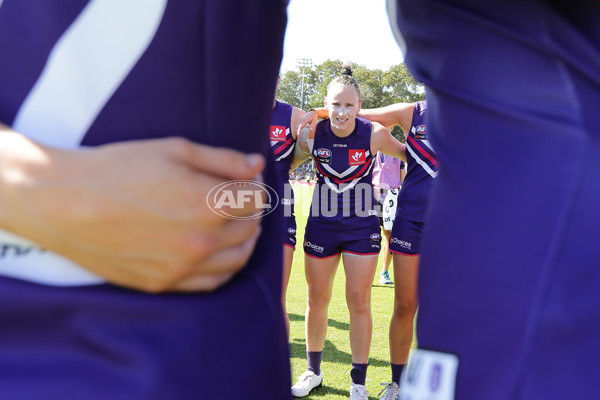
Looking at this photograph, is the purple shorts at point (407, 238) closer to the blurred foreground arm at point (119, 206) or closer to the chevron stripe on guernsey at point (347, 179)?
the chevron stripe on guernsey at point (347, 179)

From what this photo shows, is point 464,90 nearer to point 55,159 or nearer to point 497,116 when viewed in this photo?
point 497,116

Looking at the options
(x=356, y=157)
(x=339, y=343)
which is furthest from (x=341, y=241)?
(x=339, y=343)

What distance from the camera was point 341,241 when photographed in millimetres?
4969

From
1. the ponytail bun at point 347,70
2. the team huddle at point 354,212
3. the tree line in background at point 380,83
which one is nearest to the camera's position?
the team huddle at point 354,212

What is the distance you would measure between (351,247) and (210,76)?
424 centimetres

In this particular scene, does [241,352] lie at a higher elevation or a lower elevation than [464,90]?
lower

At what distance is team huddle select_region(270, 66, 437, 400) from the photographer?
4562mm

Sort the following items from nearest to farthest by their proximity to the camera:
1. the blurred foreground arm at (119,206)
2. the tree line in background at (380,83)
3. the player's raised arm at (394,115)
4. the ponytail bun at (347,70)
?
1. the blurred foreground arm at (119,206)
2. the player's raised arm at (394,115)
3. the ponytail bun at (347,70)
4. the tree line in background at (380,83)

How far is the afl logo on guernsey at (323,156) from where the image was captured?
525 centimetres

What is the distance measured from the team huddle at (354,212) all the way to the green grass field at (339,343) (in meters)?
0.19

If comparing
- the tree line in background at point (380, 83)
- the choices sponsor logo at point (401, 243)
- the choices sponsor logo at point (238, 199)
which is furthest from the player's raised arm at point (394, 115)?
the tree line in background at point (380, 83)

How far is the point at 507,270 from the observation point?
0.74m

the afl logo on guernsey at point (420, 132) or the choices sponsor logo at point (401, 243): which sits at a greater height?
the afl logo on guernsey at point (420, 132)

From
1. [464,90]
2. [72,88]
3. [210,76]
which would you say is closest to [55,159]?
[72,88]
